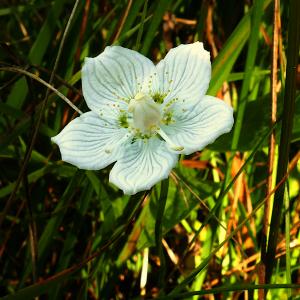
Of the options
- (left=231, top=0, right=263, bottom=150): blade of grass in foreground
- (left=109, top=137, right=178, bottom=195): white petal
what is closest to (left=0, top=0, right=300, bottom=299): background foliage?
(left=231, top=0, right=263, bottom=150): blade of grass in foreground

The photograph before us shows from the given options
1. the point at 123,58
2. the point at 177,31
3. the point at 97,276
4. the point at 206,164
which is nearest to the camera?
the point at 123,58

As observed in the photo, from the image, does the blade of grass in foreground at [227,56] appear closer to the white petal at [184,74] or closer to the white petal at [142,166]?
the white petal at [184,74]

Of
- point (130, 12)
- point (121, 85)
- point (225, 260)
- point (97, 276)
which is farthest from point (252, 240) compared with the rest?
point (130, 12)

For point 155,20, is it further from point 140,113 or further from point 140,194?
point 140,194

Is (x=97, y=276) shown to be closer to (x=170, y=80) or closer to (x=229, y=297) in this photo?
(x=229, y=297)

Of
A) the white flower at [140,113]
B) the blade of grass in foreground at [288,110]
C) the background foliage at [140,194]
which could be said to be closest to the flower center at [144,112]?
the white flower at [140,113]

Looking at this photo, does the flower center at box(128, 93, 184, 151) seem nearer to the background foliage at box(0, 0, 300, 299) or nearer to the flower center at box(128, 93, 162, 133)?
the flower center at box(128, 93, 162, 133)

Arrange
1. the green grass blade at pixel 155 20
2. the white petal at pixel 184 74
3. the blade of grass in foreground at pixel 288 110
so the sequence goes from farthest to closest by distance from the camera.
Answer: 1. the green grass blade at pixel 155 20
2. the white petal at pixel 184 74
3. the blade of grass in foreground at pixel 288 110
